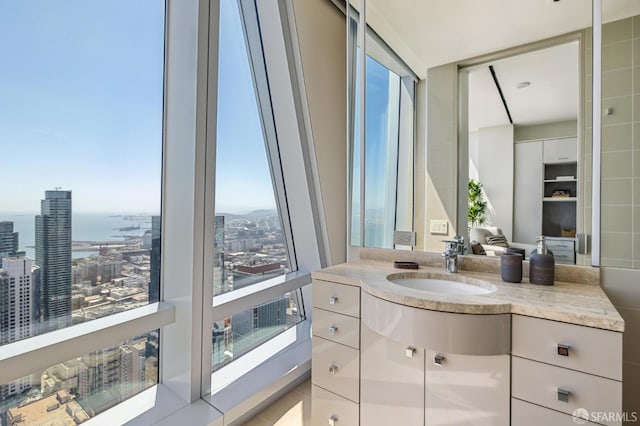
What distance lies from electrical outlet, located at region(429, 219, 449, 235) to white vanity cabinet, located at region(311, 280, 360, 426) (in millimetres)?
601

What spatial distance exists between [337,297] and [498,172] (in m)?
1.02

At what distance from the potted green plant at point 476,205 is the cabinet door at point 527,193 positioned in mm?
140

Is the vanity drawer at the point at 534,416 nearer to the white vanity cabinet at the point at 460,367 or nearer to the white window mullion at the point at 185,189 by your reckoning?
Result: the white vanity cabinet at the point at 460,367

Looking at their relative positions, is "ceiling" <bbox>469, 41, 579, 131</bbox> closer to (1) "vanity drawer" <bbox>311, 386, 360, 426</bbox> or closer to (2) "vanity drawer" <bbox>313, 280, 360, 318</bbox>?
(2) "vanity drawer" <bbox>313, 280, 360, 318</bbox>

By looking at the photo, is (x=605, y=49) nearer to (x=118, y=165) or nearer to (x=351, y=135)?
(x=351, y=135)

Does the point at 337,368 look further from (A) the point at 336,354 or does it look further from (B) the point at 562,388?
(B) the point at 562,388

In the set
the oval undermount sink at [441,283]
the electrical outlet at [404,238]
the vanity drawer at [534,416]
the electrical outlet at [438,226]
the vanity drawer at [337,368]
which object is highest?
the electrical outlet at [438,226]

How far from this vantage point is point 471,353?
3.53 ft

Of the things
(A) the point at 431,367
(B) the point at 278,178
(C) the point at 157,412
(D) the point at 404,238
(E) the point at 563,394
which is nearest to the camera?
(E) the point at 563,394

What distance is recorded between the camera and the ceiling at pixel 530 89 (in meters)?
1.38

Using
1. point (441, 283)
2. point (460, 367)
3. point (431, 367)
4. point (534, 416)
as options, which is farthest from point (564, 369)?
point (441, 283)

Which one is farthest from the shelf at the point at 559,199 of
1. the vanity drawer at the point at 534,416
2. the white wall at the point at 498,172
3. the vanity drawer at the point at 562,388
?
the vanity drawer at the point at 534,416

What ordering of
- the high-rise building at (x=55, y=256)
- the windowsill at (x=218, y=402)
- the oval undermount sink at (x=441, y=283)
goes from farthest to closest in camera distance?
the windowsill at (x=218, y=402) < the oval undermount sink at (x=441, y=283) < the high-rise building at (x=55, y=256)

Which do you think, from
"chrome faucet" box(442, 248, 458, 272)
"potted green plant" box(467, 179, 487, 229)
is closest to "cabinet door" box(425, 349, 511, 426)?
"chrome faucet" box(442, 248, 458, 272)
